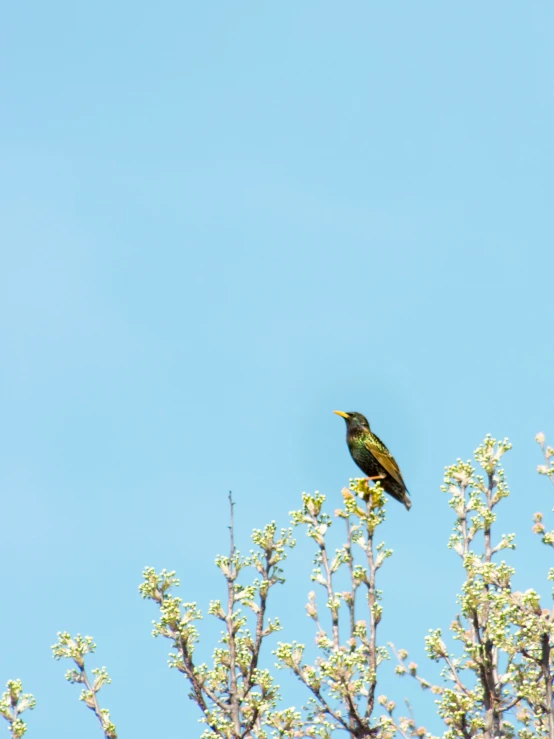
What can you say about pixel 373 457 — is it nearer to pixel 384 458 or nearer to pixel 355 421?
pixel 384 458

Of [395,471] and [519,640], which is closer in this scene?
[519,640]

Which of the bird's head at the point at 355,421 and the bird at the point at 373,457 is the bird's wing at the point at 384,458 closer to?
the bird at the point at 373,457

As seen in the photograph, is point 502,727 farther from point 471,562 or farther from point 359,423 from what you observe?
point 359,423

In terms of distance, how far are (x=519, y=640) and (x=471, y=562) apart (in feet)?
2.92

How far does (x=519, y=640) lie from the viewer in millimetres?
10273

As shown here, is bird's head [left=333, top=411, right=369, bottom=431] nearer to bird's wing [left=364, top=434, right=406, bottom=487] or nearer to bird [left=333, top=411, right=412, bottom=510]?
bird [left=333, top=411, right=412, bottom=510]

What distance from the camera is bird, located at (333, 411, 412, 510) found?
51.4 ft

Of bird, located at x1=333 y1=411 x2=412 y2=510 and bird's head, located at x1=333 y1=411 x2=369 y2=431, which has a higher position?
bird's head, located at x1=333 y1=411 x2=369 y2=431

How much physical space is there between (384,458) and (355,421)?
1028mm

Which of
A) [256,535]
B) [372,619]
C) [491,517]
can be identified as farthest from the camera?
[491,517]

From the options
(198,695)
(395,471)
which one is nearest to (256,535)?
(198,695)

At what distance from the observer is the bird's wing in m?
15.7

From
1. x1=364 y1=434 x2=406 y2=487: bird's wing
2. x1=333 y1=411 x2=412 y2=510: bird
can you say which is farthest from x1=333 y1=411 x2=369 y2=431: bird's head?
x1=364 y1=434 x2=406 y2=487: bird's wing

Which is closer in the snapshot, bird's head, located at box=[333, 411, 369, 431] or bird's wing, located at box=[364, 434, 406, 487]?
bird's wing, located at box=[364, 434, 406, 487]
